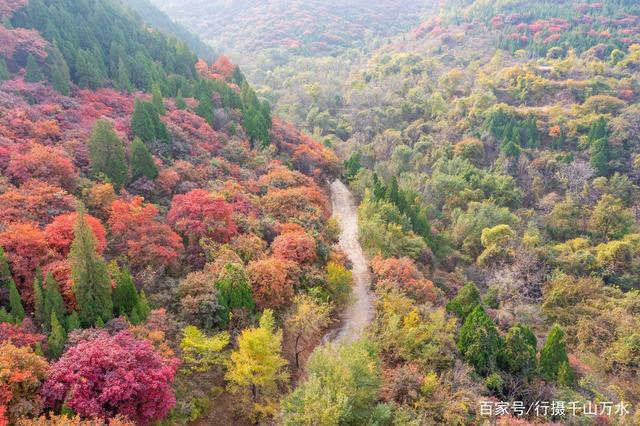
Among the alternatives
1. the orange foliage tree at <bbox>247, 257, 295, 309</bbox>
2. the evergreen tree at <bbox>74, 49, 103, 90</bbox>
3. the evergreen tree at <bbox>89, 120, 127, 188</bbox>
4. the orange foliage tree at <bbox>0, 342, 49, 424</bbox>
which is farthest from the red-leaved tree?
the evergreen tree at <bbox>74, 49, 103, 90</bbox>

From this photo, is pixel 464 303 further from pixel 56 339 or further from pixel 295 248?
pixel 56 339

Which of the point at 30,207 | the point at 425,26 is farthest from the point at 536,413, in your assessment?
the point at 425,26

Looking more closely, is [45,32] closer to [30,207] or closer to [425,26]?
[30,207]

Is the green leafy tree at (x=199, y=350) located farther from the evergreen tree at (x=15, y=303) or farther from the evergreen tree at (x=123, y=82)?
the evergreen tree at (x=123, y=82)

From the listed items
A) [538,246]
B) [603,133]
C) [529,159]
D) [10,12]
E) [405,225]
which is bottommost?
[10,12]

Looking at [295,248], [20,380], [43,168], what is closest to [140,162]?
[43,168]

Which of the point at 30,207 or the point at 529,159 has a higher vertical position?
the point at 529,159

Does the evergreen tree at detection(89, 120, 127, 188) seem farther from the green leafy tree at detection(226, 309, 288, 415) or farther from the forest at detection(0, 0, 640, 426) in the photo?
the green leafy tree at detection(226, 309, 288, 415)
